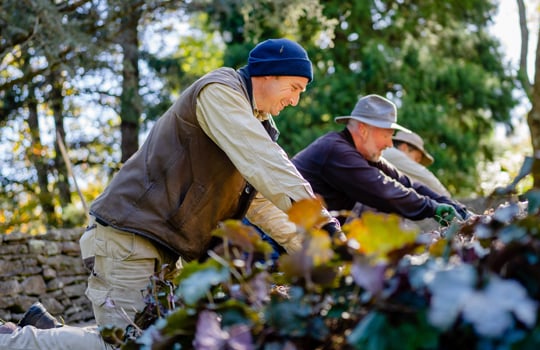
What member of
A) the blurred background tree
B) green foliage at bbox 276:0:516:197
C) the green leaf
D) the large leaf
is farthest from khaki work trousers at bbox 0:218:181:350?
green foliage at bbox 276:0:516:197

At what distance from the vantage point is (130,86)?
37.7ft

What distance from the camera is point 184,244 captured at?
279 centimetres

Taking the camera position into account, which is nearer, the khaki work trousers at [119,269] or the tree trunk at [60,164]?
the khaki work trousers at [119,269]

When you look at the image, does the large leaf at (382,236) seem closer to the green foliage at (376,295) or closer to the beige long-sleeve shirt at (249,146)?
the green foliage at (376,295)

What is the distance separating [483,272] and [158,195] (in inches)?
68.6

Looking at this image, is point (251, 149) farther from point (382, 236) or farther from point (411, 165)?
point (411, 165)

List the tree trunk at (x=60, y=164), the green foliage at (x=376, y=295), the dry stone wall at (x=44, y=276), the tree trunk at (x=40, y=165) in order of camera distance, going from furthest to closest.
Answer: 1. the tree trunk at (x=60, y=164)
2. the tree trunk at (x=40, y=165)
3. the dry stone wall at (x=44, y=276)
4. the green foliage at (x=376, y=295)

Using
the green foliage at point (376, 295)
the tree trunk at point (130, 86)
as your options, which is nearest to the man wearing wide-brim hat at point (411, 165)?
the green foliage at point (376, 295)

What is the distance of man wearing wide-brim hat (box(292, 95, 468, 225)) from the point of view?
4266mm

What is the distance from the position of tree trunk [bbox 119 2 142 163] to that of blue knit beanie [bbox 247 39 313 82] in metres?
7.98

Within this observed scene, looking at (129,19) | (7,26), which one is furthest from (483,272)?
(129,19)

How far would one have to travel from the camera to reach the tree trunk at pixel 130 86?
10.8 m

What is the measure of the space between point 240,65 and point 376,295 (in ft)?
39.3

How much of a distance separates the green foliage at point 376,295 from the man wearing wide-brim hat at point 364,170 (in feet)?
9.08
